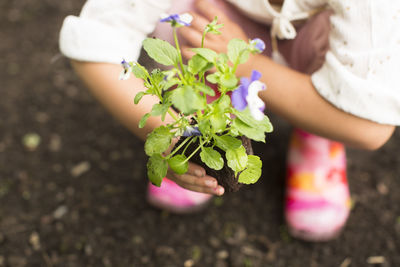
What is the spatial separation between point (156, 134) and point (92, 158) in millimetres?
792

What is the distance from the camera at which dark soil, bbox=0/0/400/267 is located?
1.15 meters

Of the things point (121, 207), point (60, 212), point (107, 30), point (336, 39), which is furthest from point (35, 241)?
point (336, 39)

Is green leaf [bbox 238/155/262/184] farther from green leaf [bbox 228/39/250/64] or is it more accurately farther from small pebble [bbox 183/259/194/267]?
small pebble [bbox 183/259/194/267]

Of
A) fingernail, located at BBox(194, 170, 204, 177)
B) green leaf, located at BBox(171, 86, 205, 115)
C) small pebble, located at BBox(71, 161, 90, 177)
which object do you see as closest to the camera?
green leaf, located at BBox(171, 86, 205, 115)

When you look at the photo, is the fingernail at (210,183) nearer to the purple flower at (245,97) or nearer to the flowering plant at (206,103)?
the flowering plant at (206,103)

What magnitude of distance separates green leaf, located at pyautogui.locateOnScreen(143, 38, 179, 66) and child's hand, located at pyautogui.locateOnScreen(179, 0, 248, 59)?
0.94 ft

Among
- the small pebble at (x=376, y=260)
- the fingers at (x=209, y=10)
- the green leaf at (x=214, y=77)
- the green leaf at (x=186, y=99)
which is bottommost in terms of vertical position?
the small pebble at (x=376, y=260)

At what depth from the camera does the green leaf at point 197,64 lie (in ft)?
1.76

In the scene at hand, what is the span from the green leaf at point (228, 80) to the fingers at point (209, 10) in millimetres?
427

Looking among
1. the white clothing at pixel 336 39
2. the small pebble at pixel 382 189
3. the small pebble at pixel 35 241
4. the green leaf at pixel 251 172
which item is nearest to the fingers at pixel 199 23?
the white clothing at pixel 336 39

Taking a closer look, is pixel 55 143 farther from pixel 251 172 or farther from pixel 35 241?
pixel 251 172

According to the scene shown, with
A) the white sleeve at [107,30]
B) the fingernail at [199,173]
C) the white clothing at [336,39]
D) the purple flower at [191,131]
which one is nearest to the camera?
the purple flower at [191,131]

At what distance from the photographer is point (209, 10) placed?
940mm

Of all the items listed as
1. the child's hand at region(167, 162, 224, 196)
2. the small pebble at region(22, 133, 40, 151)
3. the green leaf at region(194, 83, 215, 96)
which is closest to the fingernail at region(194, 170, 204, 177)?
the child's hand at region(167, 162, 224, 196)
